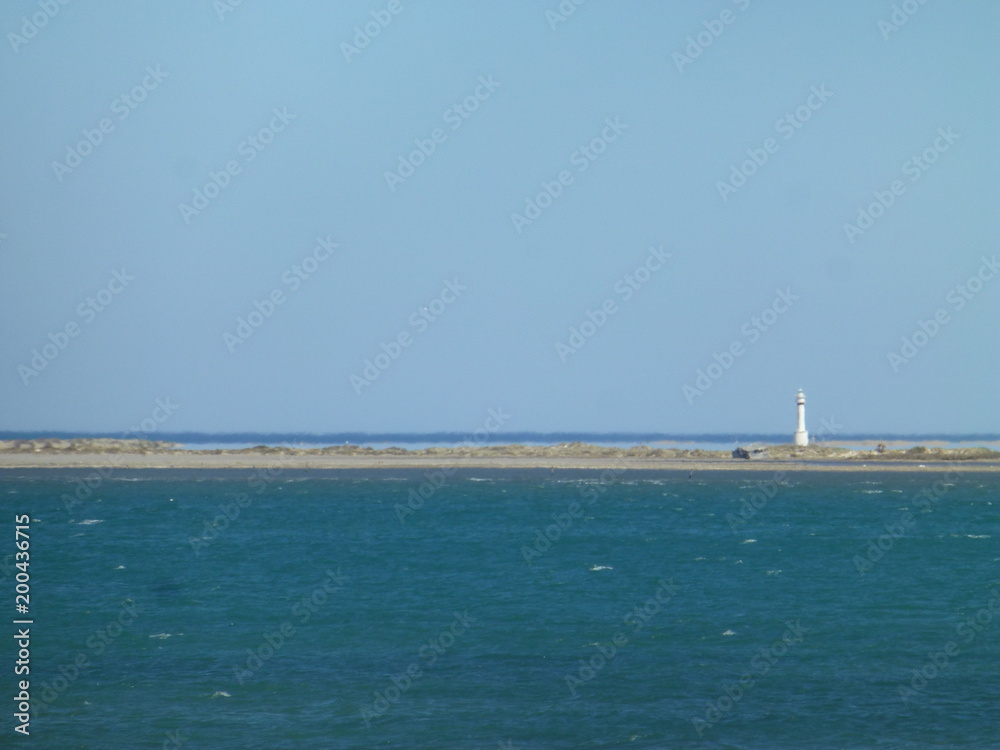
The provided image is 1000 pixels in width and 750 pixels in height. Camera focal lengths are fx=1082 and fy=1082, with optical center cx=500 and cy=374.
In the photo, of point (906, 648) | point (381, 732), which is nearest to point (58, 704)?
point (381, 732)

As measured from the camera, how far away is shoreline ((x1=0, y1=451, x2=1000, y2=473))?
4820 inches

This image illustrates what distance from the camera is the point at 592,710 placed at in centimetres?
2478

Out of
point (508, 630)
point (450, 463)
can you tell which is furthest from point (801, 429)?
point (508, 630)

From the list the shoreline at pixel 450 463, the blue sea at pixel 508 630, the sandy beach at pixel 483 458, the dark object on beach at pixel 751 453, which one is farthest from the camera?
the dark object on beach at pixel 751 453

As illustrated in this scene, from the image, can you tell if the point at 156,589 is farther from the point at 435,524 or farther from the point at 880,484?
the point at 880,484

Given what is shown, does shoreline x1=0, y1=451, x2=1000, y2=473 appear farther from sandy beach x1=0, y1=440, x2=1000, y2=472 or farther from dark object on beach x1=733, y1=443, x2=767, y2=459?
dark object on beach x1=733, y1=443, x2=767, y2=459

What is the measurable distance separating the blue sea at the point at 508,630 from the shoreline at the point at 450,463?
55.3m

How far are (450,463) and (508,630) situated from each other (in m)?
102

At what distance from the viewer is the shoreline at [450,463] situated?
12244cm

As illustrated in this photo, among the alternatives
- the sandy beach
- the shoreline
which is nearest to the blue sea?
the shoreline

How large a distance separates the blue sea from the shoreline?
5532 cm

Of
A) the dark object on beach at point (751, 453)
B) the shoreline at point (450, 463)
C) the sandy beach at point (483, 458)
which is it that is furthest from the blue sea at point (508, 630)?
the dark object on beach at point (751, 453)

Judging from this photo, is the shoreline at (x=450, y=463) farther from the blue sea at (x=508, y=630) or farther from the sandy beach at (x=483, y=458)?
the blue sea at (x=508, y=630)

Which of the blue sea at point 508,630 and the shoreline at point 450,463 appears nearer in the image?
the blue sea at point 508,630
